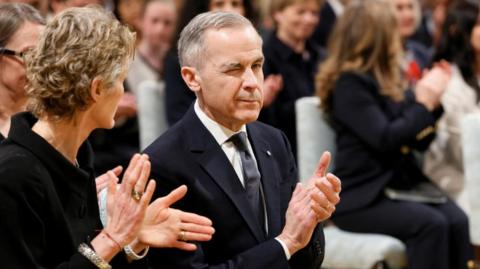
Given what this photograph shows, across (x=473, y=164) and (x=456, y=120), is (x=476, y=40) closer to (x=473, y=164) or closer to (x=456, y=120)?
(x=456, y=120)

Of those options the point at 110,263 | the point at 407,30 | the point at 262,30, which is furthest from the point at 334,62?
the point at 110,263

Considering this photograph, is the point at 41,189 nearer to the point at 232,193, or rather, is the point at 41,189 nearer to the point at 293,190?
the point at 232,193

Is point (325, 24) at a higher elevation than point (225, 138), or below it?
below

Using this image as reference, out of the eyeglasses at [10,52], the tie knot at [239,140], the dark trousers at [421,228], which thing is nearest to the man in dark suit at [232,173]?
the tie knot at [239,140]

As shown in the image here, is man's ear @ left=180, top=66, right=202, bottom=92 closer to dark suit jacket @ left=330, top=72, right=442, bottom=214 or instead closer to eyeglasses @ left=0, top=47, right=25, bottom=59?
eyeglasses @ left=0, top=47, right=25, bottom=59

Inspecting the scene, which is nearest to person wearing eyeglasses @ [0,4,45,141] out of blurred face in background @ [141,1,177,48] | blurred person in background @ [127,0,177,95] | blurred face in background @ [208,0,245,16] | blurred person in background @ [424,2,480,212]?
blurred face in background @ [208,0,245,16]

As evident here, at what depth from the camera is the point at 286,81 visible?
15.6 feet

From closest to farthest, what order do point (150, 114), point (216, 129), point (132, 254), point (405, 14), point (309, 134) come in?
point (132, 254) → point (216, 129) → point (309, 134) → point (150, 114) → point (405, 14)

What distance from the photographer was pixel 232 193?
243 cm

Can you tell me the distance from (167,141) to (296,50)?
2499mm

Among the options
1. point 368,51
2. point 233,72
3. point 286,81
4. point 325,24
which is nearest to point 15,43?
point 233,72

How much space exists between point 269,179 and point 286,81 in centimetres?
229

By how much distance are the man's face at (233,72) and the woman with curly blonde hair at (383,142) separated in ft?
5.43

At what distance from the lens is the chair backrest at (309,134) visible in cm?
417
